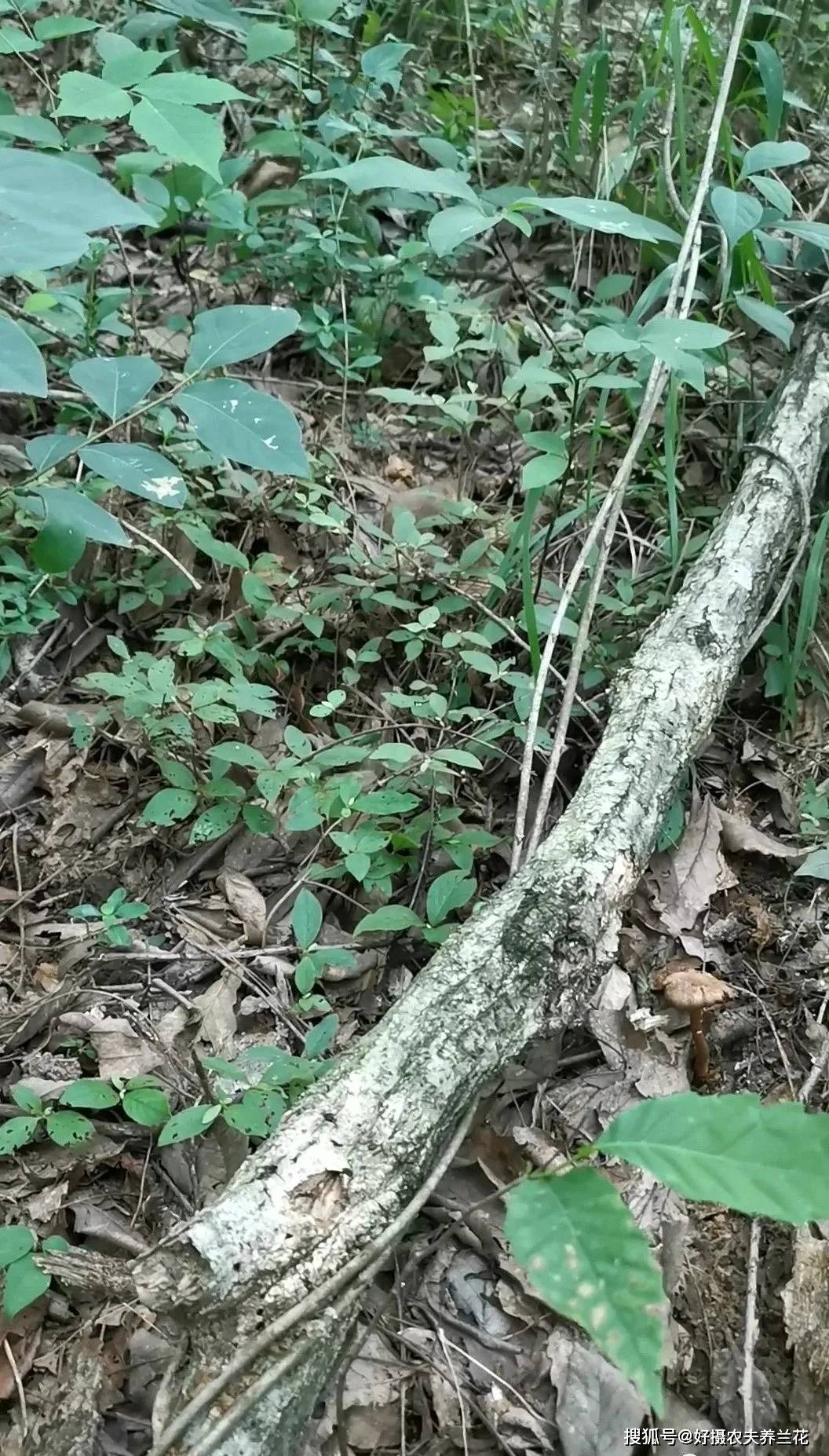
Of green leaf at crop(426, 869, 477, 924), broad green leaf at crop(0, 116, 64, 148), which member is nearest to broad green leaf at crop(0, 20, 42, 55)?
broad green leaf at crop(0, 116, 64, 148)

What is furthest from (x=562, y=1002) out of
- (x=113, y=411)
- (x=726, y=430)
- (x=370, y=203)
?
(x=370, y=203)

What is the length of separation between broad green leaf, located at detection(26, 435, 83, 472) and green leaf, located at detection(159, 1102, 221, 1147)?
3.46ft

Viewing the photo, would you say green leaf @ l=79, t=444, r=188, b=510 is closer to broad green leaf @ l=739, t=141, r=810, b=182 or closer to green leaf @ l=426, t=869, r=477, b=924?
green leaf @ l=426, t=869, r=477, b=924

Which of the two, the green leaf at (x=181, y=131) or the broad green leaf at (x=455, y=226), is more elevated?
the green leaf at (x=181, y=131)

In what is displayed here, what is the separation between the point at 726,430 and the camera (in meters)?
2.50

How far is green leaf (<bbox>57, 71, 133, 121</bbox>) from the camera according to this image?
1.40 metres

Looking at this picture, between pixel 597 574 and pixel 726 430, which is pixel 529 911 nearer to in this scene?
pixel 597 574

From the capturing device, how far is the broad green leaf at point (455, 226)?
147 centimetres

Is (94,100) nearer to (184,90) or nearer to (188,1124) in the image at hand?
(184,90)

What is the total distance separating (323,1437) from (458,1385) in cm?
19

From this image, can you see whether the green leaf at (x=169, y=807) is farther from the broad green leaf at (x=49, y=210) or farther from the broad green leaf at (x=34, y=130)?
the broad green leaf at (x=34, y=130)

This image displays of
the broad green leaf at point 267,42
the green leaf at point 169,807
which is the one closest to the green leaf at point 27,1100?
the green leaf at point 169,807

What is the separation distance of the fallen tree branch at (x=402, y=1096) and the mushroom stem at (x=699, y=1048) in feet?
0.92

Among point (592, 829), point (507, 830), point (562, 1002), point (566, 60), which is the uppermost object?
point (566, 60)
